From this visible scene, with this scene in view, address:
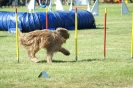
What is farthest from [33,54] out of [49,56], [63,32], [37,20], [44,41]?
[37,20]

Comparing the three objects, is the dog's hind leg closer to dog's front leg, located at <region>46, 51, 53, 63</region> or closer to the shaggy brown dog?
the shaggy brown dog

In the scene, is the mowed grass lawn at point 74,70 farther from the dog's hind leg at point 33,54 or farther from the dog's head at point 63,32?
the dog's head at point 63,32

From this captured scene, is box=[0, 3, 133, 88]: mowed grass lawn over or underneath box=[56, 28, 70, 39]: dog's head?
underneath

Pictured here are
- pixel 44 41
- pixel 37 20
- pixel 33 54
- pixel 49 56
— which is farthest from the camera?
pixel 37 20

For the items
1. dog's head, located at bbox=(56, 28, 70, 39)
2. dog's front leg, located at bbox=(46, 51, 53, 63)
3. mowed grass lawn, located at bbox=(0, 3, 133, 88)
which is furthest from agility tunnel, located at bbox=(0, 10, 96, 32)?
dog's front leg, located at bbox=(46, 51, 53, 63)

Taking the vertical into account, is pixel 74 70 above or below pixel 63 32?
below

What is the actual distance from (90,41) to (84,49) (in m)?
2.89

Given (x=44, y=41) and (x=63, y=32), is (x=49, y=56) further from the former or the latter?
(x=63, y=32)

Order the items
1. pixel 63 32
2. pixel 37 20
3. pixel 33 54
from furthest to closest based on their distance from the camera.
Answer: pixel 37 20 < pixel 63 32 < pixel 33 54

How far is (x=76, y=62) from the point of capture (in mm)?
11875

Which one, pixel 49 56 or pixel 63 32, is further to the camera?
pixel 63 32

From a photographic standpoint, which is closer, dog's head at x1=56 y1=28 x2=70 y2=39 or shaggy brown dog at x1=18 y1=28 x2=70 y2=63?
shaggy brown dog at x1=18 y1=28 x2=70 y2=63

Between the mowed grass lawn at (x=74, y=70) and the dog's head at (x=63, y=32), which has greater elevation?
the dog's head at (x=63, y=32)

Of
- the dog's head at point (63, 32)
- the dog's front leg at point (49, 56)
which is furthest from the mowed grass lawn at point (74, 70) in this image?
the dog's head at point (63, 32)
